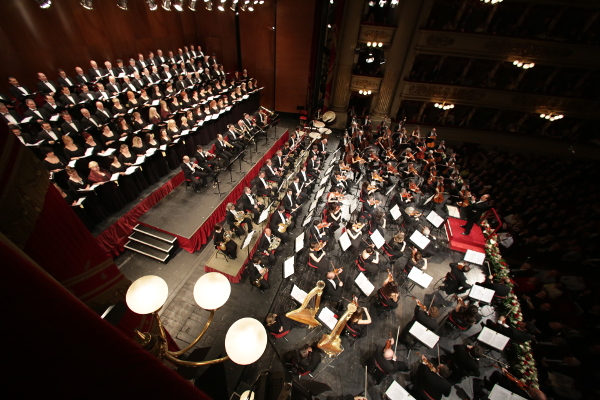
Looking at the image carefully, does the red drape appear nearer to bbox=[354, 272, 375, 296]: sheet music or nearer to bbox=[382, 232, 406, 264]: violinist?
bbox=[354, 272, 375, 296]: sheet music

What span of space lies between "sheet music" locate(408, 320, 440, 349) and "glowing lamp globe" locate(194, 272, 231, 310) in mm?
4918

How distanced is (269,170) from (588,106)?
57.5 feet

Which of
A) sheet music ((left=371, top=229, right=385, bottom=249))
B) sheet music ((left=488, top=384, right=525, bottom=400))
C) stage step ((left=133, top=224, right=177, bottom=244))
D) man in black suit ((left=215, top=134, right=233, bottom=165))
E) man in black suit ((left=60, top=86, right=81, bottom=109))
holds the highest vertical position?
man in black suit ((left=60, top=86, right=81, bottom=109))

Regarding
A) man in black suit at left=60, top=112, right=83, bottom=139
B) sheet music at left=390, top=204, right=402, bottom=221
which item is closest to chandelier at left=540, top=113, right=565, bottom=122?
sheet music at left=390, top=204, right=402, bottom=221

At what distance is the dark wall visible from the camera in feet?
28.1

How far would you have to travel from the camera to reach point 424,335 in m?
5.36

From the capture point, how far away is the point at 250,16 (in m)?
14.5

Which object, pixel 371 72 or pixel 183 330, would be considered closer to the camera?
pixel 183 330

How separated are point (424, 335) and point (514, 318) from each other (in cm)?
298

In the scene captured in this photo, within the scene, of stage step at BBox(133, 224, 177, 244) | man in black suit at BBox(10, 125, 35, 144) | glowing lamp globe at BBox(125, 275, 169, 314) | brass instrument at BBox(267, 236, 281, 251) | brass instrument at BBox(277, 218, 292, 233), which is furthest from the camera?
brass instrument at BBox(277, 218, 292, 233)

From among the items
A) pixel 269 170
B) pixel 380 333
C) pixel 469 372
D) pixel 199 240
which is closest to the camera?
pixel 469 372

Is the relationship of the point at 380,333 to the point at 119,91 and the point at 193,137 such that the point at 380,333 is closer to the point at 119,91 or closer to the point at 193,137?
the point at 193,137

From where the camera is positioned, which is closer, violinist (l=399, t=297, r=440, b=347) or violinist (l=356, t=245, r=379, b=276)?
violinist (l=399, t=297, r=440, b=347)

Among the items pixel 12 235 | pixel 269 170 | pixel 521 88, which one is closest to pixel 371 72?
pixel 521 88
